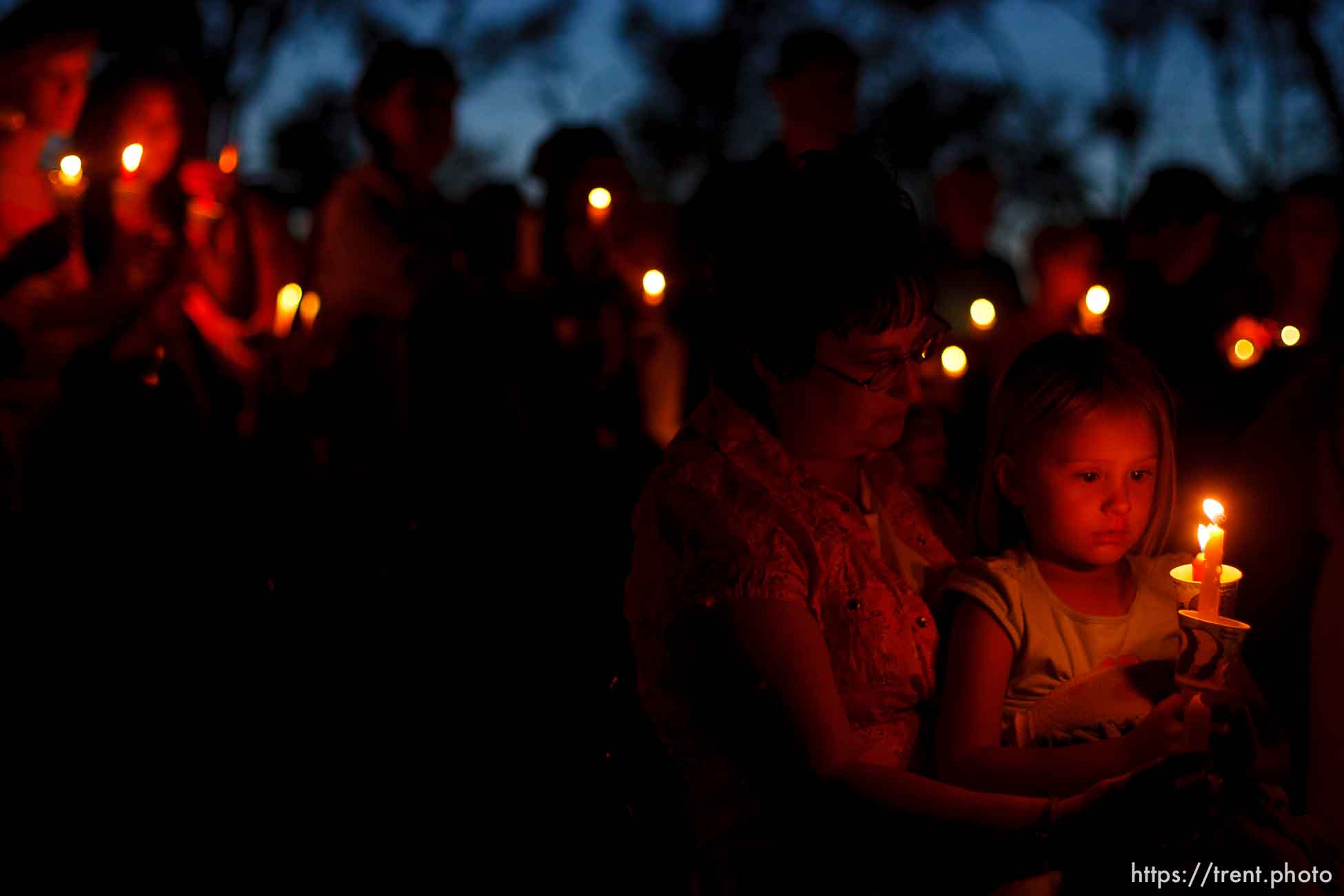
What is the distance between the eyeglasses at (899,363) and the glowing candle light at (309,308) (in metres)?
4.17

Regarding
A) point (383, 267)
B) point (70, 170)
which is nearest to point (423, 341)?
point (383, 267)

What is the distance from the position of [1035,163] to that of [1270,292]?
16.0 m

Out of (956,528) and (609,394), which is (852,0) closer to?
(609,394)

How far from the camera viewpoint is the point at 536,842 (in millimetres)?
4004

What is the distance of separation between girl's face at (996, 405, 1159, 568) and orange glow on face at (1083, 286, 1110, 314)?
0.74 meters

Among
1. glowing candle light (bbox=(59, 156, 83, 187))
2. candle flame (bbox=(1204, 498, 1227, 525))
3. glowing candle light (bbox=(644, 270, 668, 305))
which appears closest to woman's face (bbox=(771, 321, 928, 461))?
candle flame (bbox=(1204, 498, 1227, 525))

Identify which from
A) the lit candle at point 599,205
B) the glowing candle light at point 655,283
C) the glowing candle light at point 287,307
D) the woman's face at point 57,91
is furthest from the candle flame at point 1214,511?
the woman's face at point 57,91

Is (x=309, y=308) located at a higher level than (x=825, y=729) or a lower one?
higher

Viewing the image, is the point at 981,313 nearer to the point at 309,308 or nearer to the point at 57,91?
the point at 309,308

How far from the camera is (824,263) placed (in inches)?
99.4

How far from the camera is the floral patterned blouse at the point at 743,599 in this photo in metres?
2.35

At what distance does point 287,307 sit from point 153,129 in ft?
2.92

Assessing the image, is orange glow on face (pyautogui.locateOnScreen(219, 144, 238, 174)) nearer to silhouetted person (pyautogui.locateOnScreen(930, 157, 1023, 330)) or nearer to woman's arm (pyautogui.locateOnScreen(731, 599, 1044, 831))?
silhouetted person (pyautogui.locateOnScreen(930, 157, 1023, 330))

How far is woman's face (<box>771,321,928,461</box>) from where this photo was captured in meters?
2.56
